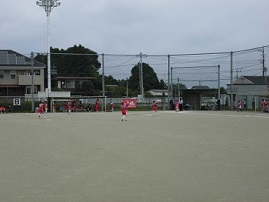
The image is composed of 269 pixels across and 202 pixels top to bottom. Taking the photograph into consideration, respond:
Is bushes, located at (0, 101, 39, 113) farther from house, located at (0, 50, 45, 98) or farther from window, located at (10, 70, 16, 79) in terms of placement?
window, located at (10, 70, 16, 79)

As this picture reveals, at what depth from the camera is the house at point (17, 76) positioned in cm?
6053

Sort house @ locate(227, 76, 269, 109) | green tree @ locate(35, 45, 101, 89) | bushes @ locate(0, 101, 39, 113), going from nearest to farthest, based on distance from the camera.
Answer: bushes @ locate(0, 101, 39, 113) → house @ locate(227, 76, 269, 109) → green tree @ locate(35, 45, 101, 89)

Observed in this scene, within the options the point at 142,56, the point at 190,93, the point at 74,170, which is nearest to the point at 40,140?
the point at 74,170

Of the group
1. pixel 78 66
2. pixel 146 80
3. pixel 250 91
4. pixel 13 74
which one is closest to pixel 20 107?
pixel 13 74

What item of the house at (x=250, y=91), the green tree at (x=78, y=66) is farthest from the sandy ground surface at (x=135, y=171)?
the green tree at (x=78, y=66)

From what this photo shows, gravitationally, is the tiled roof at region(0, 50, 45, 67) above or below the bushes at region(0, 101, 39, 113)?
above

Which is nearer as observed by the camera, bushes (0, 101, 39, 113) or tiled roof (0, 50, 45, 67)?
bushes (0, 101, 39, 113)

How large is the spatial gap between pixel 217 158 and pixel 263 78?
67826 mm

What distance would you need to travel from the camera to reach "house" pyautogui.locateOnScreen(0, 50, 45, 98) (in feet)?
199

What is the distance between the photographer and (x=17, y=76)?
6109 cm

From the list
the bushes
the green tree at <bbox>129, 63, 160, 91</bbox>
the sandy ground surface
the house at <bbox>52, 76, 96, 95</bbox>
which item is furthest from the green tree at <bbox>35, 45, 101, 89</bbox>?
the sandy ground surface

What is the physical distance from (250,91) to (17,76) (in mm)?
37012

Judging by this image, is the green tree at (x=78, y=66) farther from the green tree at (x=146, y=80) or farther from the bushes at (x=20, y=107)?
the bushes at (x=20, y=107)

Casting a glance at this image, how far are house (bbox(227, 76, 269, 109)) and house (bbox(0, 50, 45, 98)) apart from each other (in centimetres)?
2993
